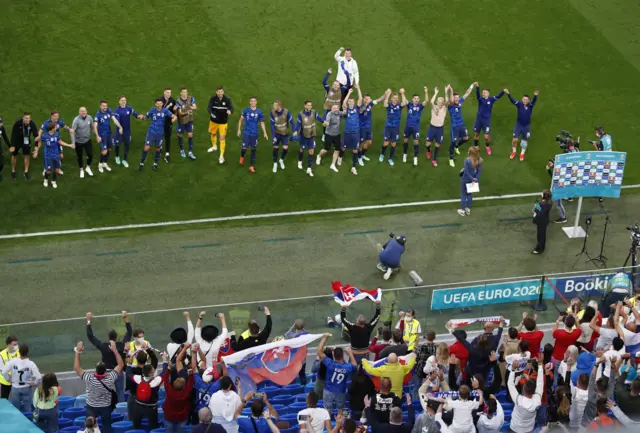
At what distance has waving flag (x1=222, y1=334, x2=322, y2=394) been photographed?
51.8 feet

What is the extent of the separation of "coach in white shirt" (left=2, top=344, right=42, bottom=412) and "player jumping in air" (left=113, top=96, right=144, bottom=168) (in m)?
9.54

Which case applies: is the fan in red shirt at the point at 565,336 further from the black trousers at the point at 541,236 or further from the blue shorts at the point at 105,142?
the blue shorts at the point at 105,142

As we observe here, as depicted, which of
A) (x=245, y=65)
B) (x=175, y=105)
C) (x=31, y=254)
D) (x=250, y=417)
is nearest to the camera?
(x=250, y=417)

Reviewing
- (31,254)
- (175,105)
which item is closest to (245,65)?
(175,105)

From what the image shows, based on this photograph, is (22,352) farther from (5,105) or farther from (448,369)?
(5,105)

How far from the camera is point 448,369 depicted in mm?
16047

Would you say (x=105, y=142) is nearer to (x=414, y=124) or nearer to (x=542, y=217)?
(x=414, y=124)

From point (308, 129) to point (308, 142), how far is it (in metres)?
0.39

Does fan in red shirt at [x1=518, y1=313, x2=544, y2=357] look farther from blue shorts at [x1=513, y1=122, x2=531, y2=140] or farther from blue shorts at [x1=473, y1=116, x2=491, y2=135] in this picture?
blue shorts at [x1=473, y1=116, x2=491, y2=135]

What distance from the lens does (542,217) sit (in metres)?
22.8

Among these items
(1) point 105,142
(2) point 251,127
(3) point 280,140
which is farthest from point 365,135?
(1) point 105,142

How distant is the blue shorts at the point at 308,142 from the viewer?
2498 cm

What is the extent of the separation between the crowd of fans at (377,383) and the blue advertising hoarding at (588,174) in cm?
564

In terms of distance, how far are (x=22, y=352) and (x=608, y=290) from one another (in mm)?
9884
